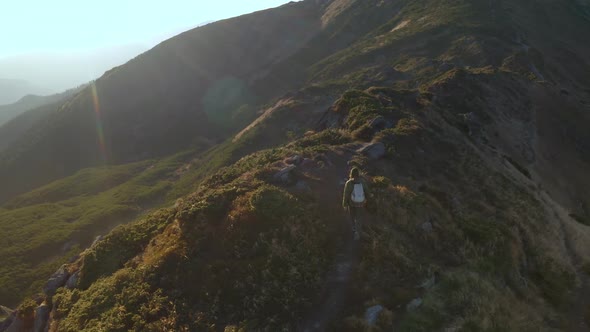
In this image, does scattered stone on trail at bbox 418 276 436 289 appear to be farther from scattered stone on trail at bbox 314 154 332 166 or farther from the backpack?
scattered stone on trail at bbox 314 154 332 166

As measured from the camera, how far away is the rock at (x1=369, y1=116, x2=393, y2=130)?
110 feet

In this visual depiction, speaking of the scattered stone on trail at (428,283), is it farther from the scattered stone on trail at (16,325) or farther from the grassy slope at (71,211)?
the grassy slope at (71,211)

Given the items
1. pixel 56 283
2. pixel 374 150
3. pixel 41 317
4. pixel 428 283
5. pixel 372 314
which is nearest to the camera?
pixel 372 314

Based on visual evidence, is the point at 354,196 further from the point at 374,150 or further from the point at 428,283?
the point at 374,150

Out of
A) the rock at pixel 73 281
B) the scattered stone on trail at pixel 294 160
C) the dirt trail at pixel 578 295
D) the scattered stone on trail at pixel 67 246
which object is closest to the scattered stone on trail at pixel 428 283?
the dirt trail at pixel 578 295

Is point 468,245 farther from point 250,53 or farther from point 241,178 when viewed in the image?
point 250,53

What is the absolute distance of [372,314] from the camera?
45.9 ft

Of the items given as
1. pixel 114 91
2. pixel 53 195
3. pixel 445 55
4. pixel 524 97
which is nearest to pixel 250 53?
pixel 114 91

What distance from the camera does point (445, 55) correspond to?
3996 inches

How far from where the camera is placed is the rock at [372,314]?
13.7 metres

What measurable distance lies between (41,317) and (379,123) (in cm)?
2856

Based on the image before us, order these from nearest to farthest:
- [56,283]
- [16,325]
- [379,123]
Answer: [16,325] → [56,283] → [379,123]

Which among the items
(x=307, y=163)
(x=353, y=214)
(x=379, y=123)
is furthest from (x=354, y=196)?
(x=379, y=123)

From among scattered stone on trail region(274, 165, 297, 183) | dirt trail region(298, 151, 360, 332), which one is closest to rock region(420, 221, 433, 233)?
dirt trail region(298, 151, 360, 332)
